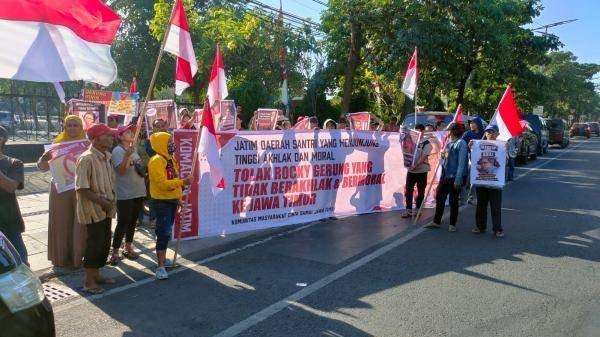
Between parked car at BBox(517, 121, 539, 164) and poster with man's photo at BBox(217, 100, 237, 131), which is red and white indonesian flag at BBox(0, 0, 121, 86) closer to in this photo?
poster with man's photo at BBox(217, 100, 237, 131)

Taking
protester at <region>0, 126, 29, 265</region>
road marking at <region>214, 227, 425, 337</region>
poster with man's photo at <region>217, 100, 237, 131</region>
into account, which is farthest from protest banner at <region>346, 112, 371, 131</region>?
protester at <region>0, 126, 29, 265</region>

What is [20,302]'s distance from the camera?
107 inches

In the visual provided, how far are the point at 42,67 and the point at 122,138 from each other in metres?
1.71

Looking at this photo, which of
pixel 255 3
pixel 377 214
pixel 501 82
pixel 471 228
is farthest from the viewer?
pixel 501 82

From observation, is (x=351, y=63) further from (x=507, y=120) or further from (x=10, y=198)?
(x=10, y=198)

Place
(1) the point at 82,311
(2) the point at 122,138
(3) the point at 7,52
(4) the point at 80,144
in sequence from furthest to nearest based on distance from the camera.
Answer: (2) the point at 122,138 < (4) the point at 80,144 < (1) the point at 82,311 < (3) the point at 7,52

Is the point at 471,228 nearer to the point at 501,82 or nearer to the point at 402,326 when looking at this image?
the point at 402,326

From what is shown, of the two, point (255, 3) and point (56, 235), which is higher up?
point (255, 3)

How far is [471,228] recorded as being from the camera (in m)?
8.53

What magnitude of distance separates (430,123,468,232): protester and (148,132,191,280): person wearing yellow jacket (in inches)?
171

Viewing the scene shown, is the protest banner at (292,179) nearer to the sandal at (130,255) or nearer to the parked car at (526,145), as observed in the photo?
the sandal at (130,255)

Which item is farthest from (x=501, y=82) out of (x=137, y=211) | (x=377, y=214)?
(x=137, y=211)

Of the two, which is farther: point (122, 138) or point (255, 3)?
point (255, 3)

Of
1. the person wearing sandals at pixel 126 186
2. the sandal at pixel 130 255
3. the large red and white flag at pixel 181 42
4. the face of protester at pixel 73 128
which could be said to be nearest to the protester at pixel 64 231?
the face of protester at pixel 73 128
